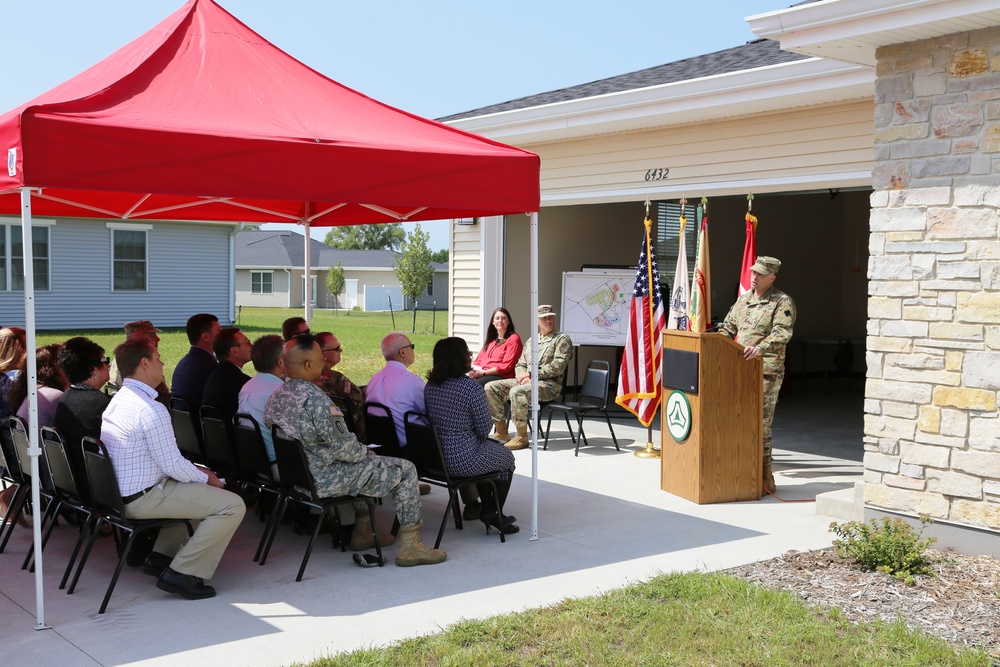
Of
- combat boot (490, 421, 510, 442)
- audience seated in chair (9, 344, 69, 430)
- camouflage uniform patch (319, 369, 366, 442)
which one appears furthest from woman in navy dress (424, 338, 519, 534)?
combat boot (490, 421, 510, 442)

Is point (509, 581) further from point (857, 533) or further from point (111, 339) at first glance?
point (111, 339)

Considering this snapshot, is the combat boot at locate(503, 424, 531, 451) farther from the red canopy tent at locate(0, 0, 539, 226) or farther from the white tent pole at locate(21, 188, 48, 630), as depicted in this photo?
the white tent pole at locate(21, 188, 48, 630)

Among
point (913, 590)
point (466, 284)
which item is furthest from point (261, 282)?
point (913, 590)

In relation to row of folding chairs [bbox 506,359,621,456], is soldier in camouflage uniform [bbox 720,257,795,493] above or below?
above

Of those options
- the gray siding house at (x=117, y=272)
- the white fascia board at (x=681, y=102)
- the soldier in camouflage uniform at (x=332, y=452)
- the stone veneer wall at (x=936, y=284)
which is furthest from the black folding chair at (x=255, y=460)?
the gray siding house at (x=117, y=272)

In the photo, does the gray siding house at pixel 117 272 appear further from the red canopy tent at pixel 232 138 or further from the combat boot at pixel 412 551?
the combat boot at pixel 412 551

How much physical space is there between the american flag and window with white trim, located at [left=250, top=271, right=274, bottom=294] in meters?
45.7

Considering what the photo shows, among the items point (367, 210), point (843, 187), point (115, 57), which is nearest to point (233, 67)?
point (115, 57)

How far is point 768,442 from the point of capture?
25.0 ft

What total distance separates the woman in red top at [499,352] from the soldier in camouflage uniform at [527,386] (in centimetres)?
16

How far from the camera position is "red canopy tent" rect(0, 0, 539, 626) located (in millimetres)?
4453

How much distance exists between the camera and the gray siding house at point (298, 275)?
52.7 meters

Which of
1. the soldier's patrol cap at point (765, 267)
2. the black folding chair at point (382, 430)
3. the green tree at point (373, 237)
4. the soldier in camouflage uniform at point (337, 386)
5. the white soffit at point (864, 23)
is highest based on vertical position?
the green tree at point (373, 237)

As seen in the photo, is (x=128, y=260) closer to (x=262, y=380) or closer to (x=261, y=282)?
(x=262, y=380)
